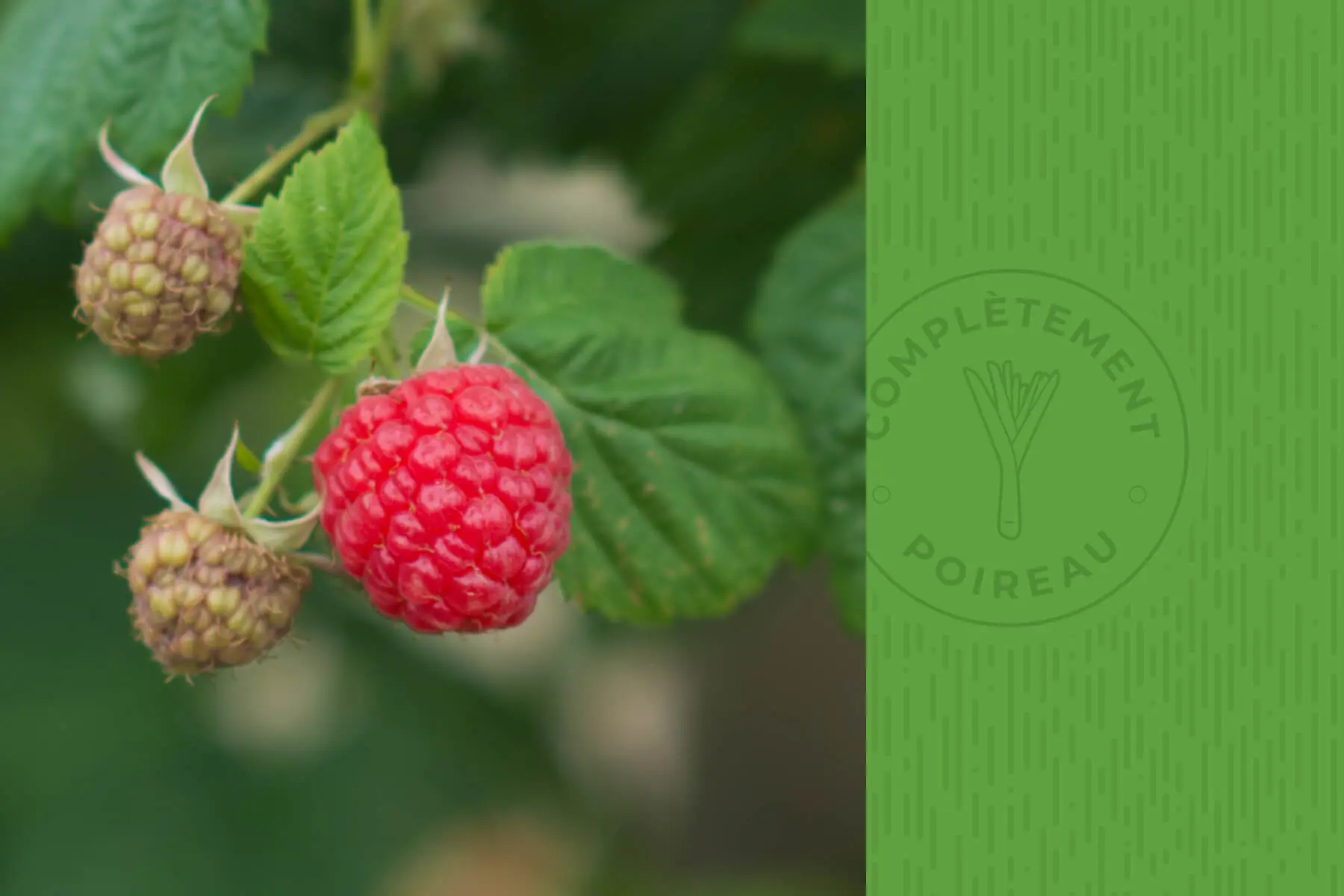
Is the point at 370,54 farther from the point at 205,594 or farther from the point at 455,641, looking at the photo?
the point at 455,641

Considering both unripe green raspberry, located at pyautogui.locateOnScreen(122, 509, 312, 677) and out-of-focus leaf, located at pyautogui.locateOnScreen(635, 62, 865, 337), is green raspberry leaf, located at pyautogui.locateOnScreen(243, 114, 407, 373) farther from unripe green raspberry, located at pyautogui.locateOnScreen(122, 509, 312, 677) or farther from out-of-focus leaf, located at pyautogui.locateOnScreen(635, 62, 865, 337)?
out-of-focus leaf, located at pyautogui.locateOnScreen(635, 62, 865, 337)

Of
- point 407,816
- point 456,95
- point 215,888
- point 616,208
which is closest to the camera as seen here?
point 456,95

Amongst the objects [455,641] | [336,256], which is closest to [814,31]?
[336,256]
